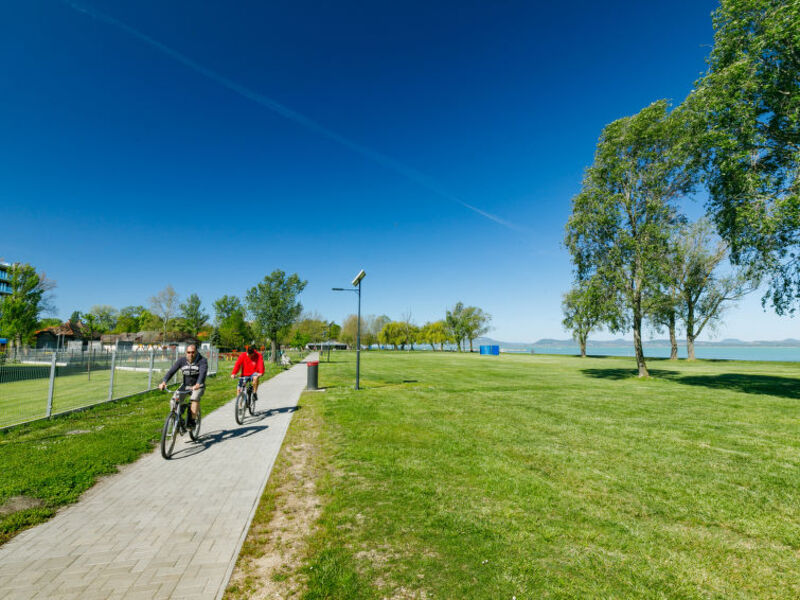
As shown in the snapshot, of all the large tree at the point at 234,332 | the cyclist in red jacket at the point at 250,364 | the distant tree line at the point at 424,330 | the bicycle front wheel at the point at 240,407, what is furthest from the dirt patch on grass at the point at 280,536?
the distant tree line at the point at 424,330

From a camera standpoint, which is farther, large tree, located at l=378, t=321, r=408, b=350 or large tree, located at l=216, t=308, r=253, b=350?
large tree, located at l=378, t=321, r=408, b=350

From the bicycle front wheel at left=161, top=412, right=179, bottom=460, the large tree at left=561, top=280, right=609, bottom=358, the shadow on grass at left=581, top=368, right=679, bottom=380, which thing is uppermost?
the large tree at left=561, top=280, right=609, bottom=358

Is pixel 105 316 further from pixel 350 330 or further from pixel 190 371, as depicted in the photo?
pixel 190 371

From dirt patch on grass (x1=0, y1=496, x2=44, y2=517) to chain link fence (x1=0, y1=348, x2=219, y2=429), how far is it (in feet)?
17.7

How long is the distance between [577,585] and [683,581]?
39.1 inches

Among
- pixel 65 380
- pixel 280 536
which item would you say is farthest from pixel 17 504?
pixel 65 380

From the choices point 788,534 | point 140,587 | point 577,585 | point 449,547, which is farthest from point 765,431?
point 140,587

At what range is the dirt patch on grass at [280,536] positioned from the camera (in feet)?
9.75

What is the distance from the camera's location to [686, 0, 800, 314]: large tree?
1190cm

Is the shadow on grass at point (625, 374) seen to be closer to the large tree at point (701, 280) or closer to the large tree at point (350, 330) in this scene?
the large tree at point (701, 280)

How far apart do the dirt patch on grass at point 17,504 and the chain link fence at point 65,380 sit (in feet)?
17.7

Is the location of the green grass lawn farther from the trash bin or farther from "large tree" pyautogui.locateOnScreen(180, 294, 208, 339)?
"large tree" pyautogui.locateOnScreen(180, 294, 208, 339)

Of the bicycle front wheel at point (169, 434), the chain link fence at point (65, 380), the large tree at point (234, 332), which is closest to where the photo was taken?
the bicycle front wheel at point (169, 434)

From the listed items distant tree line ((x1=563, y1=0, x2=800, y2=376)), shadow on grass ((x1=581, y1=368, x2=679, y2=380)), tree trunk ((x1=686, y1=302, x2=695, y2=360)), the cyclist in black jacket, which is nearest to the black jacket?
the cyclist in black jacket
